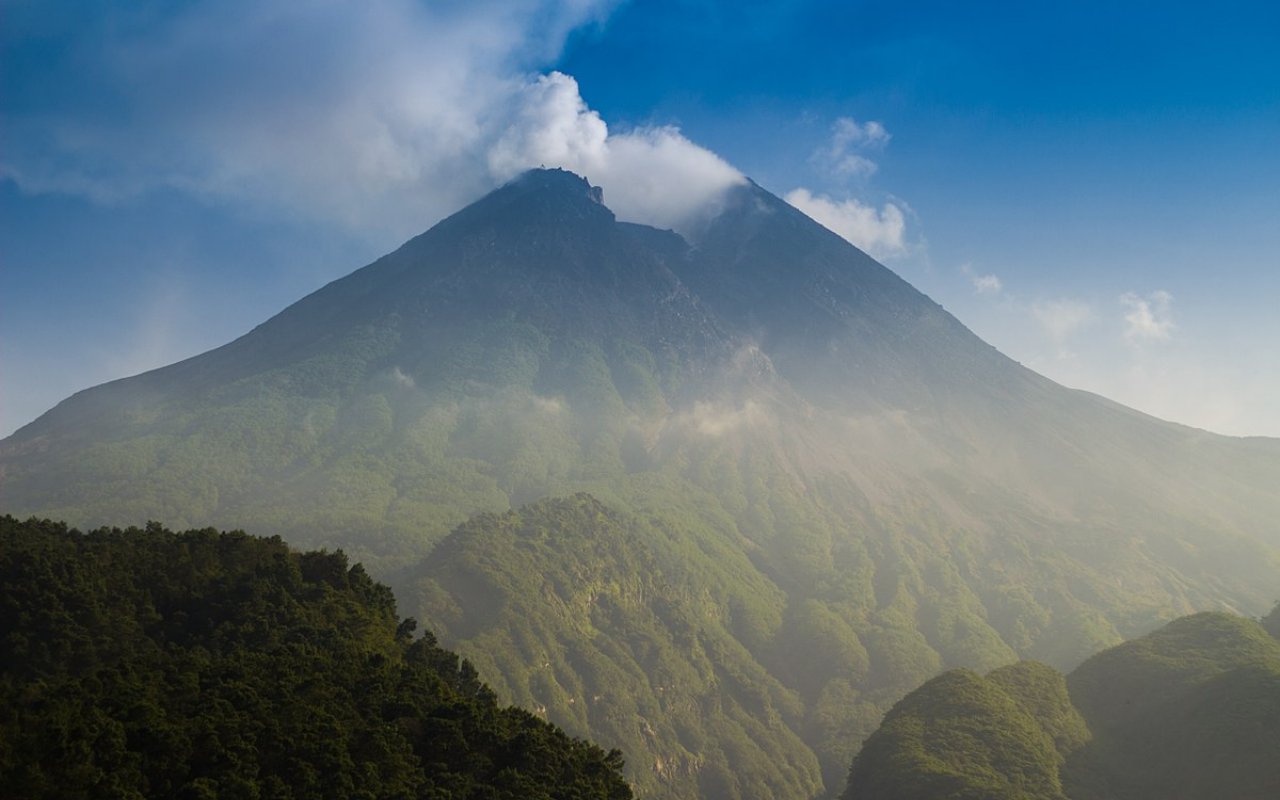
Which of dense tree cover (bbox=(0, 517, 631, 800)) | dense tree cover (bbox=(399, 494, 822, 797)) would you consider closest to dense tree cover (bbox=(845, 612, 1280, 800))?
dense tree cover (bbox=(0, 517, 631, 800))

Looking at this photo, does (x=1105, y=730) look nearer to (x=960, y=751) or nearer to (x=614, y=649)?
(x=960, y=751)

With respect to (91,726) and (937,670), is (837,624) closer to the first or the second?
(937,670)

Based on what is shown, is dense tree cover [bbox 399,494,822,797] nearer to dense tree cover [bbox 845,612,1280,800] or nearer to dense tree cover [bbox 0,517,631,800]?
dense tree cover [bbox 845,612,1280,800]

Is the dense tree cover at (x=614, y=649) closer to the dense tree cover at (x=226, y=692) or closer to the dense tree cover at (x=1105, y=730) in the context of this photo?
the dense tree cover at (x=1105, y=730)

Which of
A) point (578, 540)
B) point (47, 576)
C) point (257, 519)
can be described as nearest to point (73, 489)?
point (257, 519)

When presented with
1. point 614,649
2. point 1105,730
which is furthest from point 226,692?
point 614,649

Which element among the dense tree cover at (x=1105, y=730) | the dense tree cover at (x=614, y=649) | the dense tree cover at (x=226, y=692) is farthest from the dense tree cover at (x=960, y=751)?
the dense tree cover at (x=614, y=649)

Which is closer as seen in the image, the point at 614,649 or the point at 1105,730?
the point at 1105,730

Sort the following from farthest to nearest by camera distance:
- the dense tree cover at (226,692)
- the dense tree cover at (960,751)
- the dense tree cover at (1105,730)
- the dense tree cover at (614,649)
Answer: the dense tree cover at (614,649) → the dense tree cover at (1105,730) → the dense tree cover at (960,751) → the dense tree cover at (226,692)
